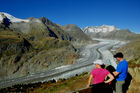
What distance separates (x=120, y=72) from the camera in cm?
739

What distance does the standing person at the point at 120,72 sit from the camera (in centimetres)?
735

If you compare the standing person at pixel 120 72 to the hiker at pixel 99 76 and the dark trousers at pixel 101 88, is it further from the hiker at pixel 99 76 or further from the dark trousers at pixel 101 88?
the hiker at pixel 99 76

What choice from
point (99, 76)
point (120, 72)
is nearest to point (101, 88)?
point (99, 76)

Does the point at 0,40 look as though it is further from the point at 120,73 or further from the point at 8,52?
the point at 120,73

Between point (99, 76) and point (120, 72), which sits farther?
point (120, 72)

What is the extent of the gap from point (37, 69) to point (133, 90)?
7230 cm

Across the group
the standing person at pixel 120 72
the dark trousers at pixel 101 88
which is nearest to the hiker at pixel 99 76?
the dark trousers at pixel 101 88

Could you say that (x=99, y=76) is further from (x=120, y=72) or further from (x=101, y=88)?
(x=120, y=72)

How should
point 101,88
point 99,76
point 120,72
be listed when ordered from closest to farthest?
1. point 99,76
2. point 101,88
3. point 120,72

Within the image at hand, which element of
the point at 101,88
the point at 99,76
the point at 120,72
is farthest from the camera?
Result: the point at 120,72

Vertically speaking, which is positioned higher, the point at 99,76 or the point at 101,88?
the point at 99,76

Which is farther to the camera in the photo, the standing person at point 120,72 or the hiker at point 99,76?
the standing person at point 120,72

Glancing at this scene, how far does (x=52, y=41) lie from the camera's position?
121 metres

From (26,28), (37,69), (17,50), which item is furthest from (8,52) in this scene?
(26,28)
